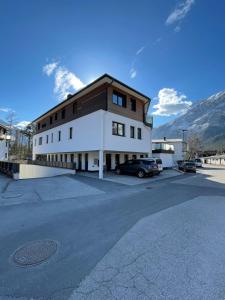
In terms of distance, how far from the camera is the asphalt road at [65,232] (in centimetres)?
293

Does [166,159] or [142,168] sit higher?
[166,159]

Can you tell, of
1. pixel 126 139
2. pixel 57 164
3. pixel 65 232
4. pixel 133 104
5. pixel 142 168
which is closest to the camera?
pixel 65 232

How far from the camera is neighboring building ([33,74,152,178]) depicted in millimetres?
17281

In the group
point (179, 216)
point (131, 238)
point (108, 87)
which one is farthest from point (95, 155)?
point (131, 238)

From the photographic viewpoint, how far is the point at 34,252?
396 cm

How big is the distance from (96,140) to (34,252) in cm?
1365

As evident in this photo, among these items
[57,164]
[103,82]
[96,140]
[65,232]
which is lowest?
[65,232]

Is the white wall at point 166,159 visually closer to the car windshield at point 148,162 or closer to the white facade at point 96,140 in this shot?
the white facade at point 96,140

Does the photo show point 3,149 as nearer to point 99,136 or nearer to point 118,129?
point 99,136

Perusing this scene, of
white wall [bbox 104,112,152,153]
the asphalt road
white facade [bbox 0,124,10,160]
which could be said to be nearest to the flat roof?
white wall [bbox 104,112,152,153]

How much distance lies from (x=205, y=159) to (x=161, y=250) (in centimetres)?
7150

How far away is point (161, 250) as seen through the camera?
13.1 ft

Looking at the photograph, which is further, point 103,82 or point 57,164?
point 57,164

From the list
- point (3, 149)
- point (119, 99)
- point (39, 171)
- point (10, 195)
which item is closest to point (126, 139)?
point (119, 99)
